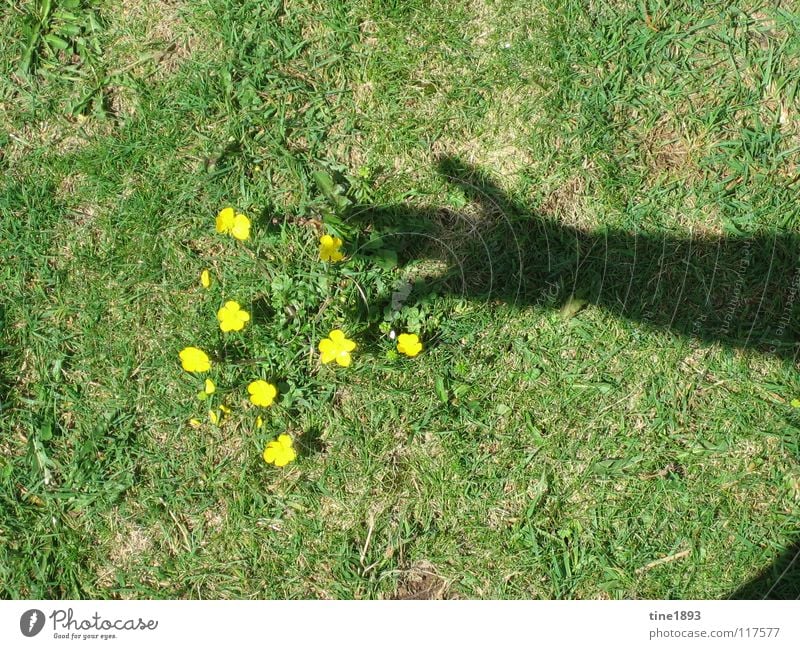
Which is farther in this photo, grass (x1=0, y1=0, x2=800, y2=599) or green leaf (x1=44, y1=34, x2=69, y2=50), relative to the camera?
green leaf (x1=44, y1=34, x2=69, y2=50)

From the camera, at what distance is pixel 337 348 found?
2943 mm

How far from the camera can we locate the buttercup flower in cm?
300

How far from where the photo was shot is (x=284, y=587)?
3.07 meters

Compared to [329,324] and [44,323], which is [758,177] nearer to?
[329,324]

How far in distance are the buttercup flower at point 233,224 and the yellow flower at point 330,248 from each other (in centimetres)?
33

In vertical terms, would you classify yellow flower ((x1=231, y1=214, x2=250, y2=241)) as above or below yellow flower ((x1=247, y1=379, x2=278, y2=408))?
above

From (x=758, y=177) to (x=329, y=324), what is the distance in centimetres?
204

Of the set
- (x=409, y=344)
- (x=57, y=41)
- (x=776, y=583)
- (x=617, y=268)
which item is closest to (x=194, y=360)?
(x=409, y=344)

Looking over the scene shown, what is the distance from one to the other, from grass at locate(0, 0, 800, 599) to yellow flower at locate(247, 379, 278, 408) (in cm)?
14

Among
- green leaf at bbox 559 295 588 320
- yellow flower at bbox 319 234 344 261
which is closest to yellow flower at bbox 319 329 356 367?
yellow flower at bbox 319 234 344 261

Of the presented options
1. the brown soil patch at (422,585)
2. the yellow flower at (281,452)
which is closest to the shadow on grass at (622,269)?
the yellow flower at (281,452)

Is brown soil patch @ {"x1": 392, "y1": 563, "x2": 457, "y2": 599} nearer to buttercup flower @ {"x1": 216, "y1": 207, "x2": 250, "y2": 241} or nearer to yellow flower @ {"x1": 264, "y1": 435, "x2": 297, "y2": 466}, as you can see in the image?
yellow flower @ {"x1": 264, "y1": 435, "x2": 297, "y2": 466}

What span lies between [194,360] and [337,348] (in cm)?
60

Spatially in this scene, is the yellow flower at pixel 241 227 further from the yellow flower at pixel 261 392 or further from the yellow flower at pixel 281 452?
the yellow flower at pixel 281 452
